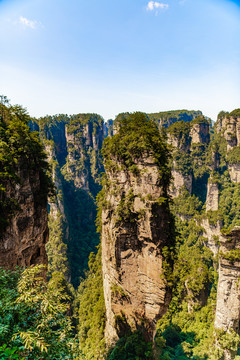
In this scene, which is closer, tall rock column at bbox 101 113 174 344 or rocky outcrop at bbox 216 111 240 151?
tall rock column at bbox 101 113 174 344

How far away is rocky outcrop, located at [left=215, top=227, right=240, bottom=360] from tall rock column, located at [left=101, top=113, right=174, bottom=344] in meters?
9.35

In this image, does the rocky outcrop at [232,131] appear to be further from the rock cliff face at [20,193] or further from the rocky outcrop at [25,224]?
the rocky outcrop at [25,224]

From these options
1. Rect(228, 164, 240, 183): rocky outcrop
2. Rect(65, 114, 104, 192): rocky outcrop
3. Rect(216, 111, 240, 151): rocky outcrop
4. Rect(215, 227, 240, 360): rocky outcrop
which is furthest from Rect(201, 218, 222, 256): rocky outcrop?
Rect(65, 114, 104, 192): rocky outcrop

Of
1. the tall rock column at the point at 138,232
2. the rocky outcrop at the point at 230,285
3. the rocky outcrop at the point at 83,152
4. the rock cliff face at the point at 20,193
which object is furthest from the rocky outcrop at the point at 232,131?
the rock cliff face at the point at 20,193

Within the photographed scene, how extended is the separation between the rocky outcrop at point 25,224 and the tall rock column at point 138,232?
6098mm

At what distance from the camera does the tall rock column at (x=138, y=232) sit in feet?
51.5

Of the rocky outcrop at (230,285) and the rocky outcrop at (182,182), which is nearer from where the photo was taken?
the rocky outcrop at (230,285)

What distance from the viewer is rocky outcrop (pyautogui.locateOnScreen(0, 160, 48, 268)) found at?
1367 centimetres

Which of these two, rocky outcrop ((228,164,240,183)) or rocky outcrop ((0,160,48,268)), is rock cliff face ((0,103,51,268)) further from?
rocky outcrop ((228,164,240,183))

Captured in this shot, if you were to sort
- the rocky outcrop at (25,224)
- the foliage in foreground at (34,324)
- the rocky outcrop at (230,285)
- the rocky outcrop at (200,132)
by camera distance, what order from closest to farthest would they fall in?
1. the foliage in foreground at (34,324)
2. the rocky outcrop at (25,224)
3. the rocky outcrop at (230,285)
4. the rocky outcrop at (200,132)

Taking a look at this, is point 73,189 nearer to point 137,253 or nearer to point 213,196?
point 213,196

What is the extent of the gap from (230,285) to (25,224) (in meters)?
22.0

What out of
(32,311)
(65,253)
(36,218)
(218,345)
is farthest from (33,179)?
(65,253)

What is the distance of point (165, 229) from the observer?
52.8 feet
